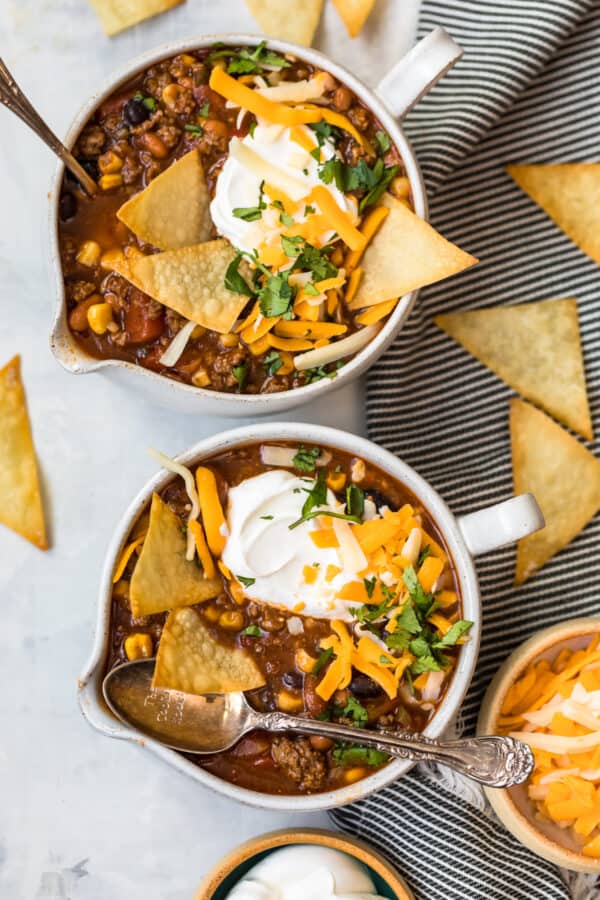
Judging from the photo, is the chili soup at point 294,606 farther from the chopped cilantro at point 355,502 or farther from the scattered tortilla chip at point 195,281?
the scattered tortilla chip at point 195,281

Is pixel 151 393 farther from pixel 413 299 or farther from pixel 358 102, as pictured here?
pixel 358 102

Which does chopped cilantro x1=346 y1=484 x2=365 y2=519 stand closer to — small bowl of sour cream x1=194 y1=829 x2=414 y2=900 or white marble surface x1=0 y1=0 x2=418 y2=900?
white marble surface x1=0 y1=0 x2=418 y2=900

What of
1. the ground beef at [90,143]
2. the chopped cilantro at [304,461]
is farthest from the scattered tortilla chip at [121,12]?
the chopped cilantro at [304,461]

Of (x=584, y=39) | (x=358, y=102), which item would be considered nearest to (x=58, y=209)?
(x=358, y=102)

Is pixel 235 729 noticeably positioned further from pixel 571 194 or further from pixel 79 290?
pixel 571 194

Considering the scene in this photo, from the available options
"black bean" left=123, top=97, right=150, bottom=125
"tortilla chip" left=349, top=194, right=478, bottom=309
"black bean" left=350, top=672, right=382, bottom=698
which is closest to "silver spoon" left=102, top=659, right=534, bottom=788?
"black bean" left=350, top=672, right=382, bottom=698

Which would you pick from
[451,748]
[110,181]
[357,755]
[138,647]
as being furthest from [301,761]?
[110,181]
